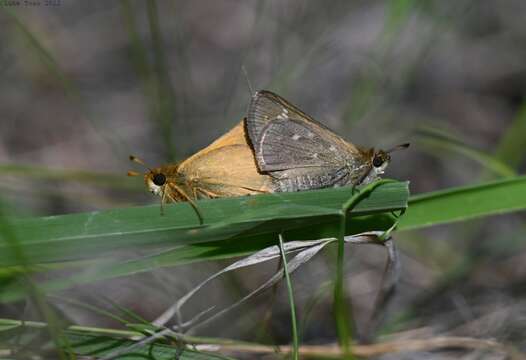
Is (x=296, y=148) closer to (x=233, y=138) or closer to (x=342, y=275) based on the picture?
(x=233, y=138)

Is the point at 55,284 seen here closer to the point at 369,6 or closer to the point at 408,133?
the point at 408,133

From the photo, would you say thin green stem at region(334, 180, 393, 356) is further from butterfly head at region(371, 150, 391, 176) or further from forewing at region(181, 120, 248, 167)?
forewing at region(181, 120, 248, 167)

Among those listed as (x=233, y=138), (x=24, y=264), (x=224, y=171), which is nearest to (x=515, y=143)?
(x=233, y=138)

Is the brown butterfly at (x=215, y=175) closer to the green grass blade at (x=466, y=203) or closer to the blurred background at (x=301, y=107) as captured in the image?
the blurred background at (x=301, y=107)

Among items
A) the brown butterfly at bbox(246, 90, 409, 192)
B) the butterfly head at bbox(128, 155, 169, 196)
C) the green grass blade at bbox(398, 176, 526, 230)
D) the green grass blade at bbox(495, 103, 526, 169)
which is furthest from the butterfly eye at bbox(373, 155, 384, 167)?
the green grass blade at bbox(495, 103, 526, 169)

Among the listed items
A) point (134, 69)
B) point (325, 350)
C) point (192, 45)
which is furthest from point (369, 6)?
point (325, 350)
